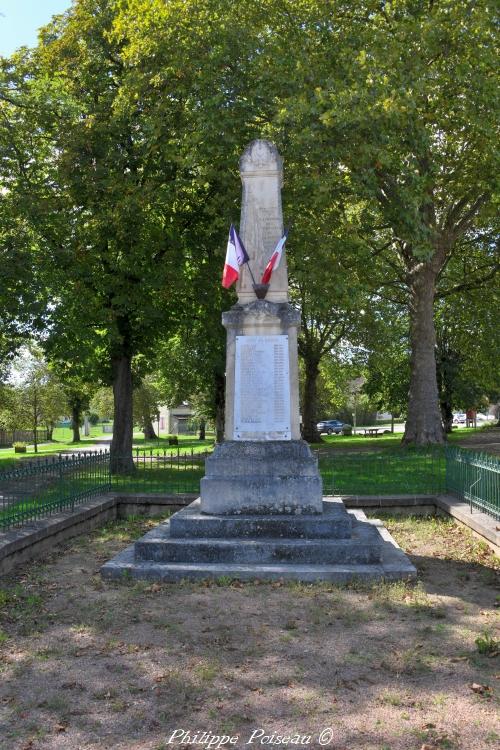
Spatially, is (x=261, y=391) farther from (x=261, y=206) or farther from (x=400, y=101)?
(x=400, y=101)

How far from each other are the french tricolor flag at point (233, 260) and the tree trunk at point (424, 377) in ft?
47.5

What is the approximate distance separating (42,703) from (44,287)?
13366 mm

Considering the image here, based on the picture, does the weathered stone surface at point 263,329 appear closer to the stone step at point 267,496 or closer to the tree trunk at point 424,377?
the stone step at point 267,496

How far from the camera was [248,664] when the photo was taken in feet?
16.9

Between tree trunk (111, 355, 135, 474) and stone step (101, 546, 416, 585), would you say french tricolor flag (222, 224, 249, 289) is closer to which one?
stone step (101, 546, 416, 585)

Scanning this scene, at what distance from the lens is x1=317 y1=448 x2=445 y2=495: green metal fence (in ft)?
43.2

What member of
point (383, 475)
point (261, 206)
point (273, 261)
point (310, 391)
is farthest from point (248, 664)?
point (310, 391)

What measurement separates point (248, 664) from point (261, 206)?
255 inches

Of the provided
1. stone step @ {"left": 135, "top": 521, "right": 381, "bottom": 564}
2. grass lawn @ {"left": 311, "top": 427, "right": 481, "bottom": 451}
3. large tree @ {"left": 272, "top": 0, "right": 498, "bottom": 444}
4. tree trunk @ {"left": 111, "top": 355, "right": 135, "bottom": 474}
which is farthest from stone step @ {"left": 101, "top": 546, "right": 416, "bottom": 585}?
grass lawn @ {"left": 311, "top": 427, "right": 481, "bottom": 451}

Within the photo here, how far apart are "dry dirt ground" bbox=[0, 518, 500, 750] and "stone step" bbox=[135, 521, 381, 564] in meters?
0.57

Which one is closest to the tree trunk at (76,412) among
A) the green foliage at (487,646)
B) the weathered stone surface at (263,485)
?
the weathered stone surface at (263,485)

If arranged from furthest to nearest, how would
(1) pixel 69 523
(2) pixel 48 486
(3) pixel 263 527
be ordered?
(2) pixel 48 486
(1) pixel 69 523
(3) pixel 263 527

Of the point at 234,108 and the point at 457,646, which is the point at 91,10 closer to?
the point at 234,108

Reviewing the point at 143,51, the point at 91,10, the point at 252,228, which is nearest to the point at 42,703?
the point at 252,228
